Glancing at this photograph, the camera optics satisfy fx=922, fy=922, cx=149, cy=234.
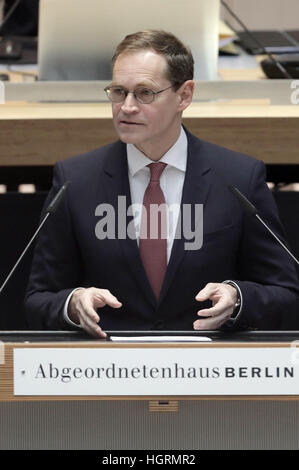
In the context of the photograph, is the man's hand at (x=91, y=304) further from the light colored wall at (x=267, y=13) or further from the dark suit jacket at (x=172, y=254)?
the light colored wall at (x=267, y=13)

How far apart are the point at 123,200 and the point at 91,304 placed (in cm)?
30

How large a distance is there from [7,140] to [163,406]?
90cm

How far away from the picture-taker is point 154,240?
1325mm

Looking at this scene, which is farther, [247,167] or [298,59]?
[298,59]

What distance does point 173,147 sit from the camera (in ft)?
4.45

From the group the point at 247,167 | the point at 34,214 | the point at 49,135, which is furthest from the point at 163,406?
the point at 34,214

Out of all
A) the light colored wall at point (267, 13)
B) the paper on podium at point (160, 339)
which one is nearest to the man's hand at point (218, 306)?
the paper on podium at point (160, 339)

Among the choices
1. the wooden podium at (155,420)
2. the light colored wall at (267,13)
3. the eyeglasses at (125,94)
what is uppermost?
the light colored wall at (267,13)

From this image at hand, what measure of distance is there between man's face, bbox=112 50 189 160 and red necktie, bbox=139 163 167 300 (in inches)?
3.8

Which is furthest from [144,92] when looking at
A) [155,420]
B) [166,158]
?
[155,420]

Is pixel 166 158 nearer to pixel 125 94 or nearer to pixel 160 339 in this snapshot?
pixel 125 94

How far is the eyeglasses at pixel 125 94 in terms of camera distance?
125 cm

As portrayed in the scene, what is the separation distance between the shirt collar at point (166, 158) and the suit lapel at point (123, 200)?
1 cm
